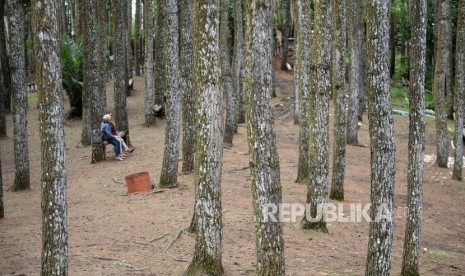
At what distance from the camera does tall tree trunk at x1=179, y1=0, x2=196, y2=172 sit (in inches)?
497

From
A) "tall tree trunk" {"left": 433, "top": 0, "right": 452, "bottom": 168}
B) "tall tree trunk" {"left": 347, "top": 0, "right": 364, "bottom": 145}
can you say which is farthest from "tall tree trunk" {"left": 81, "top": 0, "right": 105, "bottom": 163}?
"tall tree trunk" {"left": 433, "top": 0, "right": 452, "bottom": 168}

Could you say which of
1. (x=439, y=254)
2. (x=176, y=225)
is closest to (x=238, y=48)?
(x=176, y=225)

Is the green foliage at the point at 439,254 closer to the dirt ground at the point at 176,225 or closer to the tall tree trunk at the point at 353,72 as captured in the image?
the dirt ground at the point at 176,225

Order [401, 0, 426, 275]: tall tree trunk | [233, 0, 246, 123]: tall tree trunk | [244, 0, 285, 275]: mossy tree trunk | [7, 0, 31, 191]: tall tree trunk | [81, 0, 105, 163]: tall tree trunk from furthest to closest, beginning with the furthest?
1. [233, 0, 246, 123]: tall tree trunk
2. [81, 0, 105, 163]: tall tree trunk
3. [7, 0, 31, 191]: tall tree trunk
4. [401, 0, 426, 275]: tall tree trunk
5. [244, 0, 285, 275]: mossy tree trunk

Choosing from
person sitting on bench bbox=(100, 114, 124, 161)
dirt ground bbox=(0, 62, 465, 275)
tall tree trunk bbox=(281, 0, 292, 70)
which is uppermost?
tall tree trunk bbox=(281, 0, 292, 70)

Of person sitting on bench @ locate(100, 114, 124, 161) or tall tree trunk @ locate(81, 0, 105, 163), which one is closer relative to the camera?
tall tree trunk @ locate(81, 0, 105, 163)

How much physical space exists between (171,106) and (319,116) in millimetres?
3751

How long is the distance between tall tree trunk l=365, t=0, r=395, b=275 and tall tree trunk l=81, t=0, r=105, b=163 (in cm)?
1101

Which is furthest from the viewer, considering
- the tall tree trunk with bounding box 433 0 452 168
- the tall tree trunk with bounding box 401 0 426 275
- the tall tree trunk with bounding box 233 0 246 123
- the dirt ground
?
the tall tree trunk with bounding box 233 0 246 123

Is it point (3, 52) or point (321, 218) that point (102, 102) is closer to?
point (3, 52)

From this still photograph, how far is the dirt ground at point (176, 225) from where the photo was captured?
8820 mm

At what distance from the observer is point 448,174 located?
18.6m

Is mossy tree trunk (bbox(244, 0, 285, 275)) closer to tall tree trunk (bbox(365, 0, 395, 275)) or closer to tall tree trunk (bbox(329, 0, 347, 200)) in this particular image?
tall tree trunk (bbox(365, 0, 395, 275))

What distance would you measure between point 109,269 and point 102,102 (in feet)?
32.8
